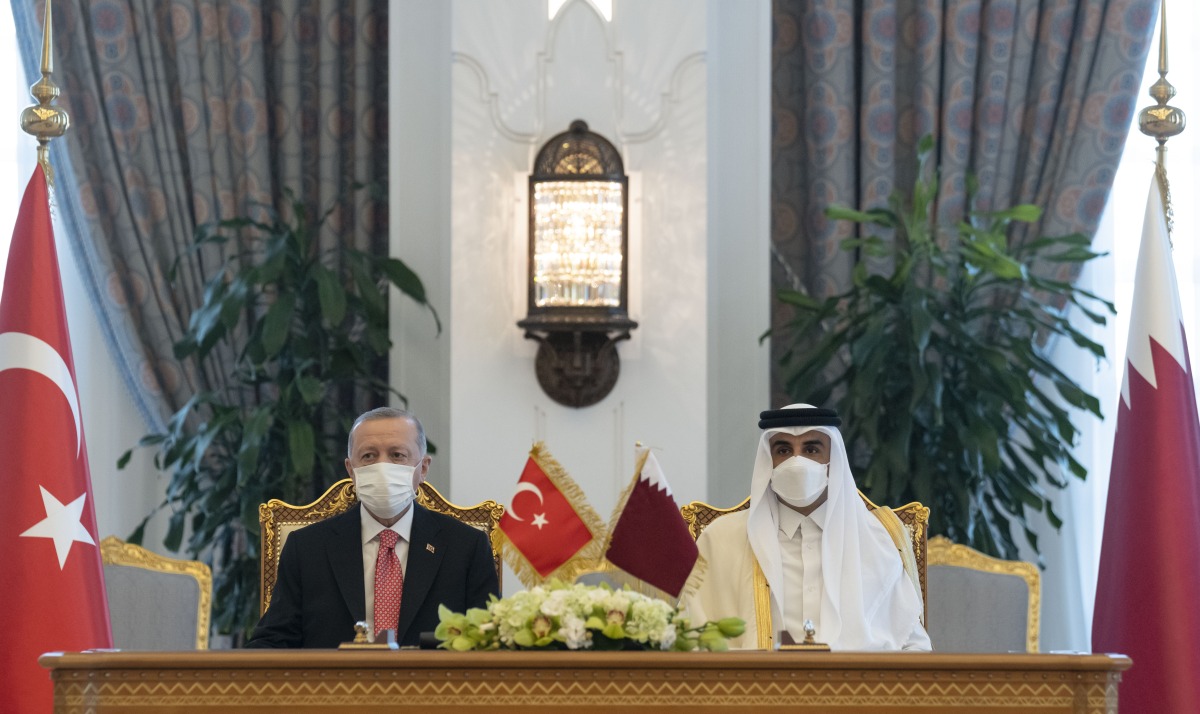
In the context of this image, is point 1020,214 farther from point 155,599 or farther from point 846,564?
point 155,599

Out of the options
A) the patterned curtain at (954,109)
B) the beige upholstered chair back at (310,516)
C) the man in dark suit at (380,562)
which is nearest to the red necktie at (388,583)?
the man in dark suit at (380,562)

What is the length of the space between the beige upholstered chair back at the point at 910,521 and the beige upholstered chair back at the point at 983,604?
0.35 meters

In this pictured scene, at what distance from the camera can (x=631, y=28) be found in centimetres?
518

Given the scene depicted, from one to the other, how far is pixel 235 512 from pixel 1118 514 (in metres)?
2.78

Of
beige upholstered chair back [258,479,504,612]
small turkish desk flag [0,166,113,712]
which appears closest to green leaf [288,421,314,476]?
small turkish desk flag [0,166,113,712]

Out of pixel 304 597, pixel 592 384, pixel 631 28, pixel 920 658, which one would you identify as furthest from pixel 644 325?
pixel 920 658

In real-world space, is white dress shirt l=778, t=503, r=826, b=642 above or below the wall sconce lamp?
below

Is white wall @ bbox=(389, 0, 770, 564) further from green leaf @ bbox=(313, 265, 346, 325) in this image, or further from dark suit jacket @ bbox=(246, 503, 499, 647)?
dark suit jacket @ bbox=(246, 503, 499, 647)

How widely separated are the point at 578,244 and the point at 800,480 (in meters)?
1.48

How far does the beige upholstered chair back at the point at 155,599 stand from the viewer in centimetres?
434

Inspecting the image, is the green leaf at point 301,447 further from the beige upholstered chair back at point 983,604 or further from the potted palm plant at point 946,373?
the beige upholstered chair back at point 983,604

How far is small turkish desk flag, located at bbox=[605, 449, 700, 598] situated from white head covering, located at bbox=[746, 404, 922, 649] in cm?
56

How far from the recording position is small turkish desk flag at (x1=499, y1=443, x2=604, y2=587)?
3855 mm

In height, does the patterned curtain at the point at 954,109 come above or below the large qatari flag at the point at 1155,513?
above
